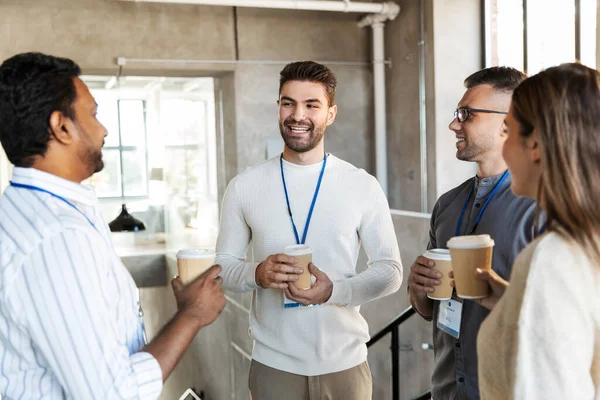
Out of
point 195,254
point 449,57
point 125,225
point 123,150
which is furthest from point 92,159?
point 123,150

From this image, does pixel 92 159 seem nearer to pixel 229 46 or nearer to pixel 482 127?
pixel 482 127

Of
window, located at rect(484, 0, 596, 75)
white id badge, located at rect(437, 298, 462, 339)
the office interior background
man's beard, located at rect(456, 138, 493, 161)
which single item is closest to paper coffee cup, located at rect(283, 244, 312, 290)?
white id badge, located at rect(437, 298, 462, 339)

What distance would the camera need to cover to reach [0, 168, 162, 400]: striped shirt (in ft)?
3.82

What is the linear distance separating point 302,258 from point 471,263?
56 cm

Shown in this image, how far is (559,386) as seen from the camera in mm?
1065

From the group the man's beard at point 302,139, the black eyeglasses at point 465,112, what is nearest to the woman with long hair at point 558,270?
the black eyeglasses at point 465,112

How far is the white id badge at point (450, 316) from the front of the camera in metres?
1.82

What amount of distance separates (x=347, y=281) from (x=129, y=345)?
3.13 feet

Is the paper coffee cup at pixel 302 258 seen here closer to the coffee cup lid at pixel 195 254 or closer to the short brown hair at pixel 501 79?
the coffee cup lid at pixel 195 254

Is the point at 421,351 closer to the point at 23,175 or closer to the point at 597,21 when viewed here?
the point at 597,21

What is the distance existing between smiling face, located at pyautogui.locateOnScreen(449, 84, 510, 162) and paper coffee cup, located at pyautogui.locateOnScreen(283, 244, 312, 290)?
1.87 feet

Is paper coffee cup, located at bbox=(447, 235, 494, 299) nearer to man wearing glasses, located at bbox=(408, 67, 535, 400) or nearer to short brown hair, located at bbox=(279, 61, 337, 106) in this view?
man wearing glasses, located at bbox=(408, 67, 535, 400)

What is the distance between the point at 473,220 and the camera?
1.90m

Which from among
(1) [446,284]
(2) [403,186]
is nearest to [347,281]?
(1) [446,284]
